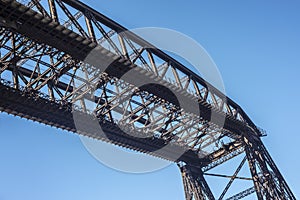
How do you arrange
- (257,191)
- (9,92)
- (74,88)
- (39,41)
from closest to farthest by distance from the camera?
(39,41) → (9,92) → (74,88) → (257,191)

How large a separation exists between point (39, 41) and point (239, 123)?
761 inches

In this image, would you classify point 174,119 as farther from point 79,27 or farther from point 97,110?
point 79,27

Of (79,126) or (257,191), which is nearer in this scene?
(79,126)

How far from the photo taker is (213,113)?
2823 centimetres

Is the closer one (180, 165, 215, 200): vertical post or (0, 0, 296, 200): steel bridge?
(0, 0, 296, 200): steel bridge

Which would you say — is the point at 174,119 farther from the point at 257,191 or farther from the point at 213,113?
the point at 257,191

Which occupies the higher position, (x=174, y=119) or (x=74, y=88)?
(x=74, y=88)

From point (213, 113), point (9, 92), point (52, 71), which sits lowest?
point (213, 113)

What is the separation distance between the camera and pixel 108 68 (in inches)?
834

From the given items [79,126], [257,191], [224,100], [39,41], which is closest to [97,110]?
[79,126]

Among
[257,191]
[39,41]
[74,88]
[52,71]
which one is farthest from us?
[257,191]

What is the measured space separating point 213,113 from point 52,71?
12.2 m

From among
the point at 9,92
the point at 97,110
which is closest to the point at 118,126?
the point at 97,110

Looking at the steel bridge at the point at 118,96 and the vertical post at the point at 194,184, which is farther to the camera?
the vertical post at the point at 194,184
